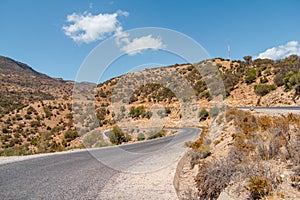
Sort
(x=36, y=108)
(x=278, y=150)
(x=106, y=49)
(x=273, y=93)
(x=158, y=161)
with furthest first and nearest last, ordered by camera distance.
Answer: (x=36, y=108)
(x=273, y=93)
(x=106, y=49)
(x=158, y=161)
(x=278, y=150)

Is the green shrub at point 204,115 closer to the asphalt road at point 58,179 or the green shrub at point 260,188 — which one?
the asphalt road at point 58,179

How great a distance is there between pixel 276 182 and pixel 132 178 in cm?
423

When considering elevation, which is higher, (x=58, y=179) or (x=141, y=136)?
(x=58, y=179)

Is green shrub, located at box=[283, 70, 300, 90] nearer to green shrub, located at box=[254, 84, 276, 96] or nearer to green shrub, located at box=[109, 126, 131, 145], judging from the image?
green shrub, located at box=[254, 84, 276, 96]

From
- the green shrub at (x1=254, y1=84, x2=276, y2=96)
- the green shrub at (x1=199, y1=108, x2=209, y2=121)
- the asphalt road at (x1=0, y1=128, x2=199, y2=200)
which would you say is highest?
the green shrub at (x1=254, y1=84, x2=276, y2=96)

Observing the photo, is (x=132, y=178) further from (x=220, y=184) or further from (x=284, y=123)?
(x=284, y=123)

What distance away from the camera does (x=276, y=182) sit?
466 cm

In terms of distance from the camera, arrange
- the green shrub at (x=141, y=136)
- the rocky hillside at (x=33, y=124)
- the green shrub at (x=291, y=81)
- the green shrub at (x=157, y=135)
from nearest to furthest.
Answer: the green shrub at (x=291, y=81), the green shrub at (x=141, y=136), the rocky hillside at (x=33, y=124), the green shrub at (x=157, y=135)

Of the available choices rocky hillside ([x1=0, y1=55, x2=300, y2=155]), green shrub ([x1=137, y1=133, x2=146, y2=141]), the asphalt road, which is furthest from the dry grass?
green shrub ([x1=137, y1=133, x2=146, y2=141])

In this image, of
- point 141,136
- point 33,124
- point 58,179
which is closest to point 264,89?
point 141,136

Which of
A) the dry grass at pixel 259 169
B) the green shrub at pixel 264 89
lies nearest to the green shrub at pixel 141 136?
the green shrub at pixel 264 89

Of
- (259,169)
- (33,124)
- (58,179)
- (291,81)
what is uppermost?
(291,81)

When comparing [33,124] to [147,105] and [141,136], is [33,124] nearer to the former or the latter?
[141,136]

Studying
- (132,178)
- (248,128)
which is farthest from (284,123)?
(132,178)
